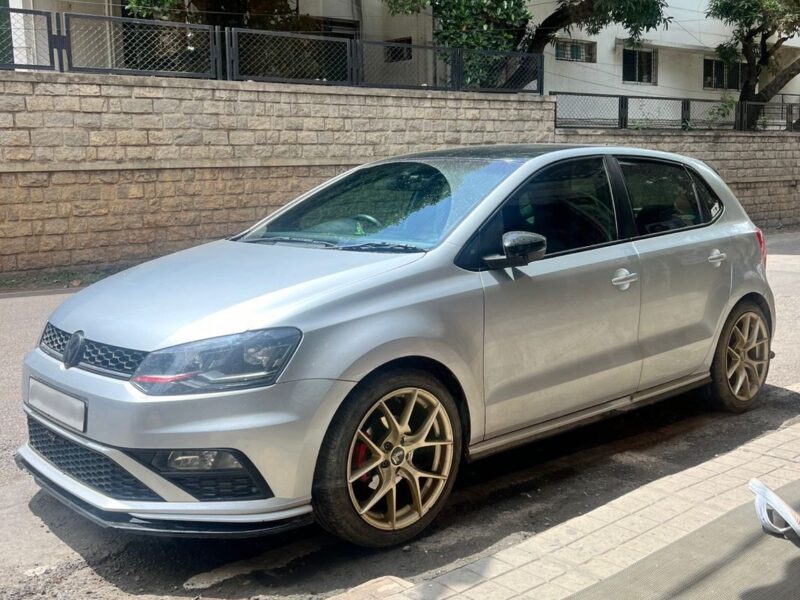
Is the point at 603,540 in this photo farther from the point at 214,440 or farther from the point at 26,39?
the point at 26,39

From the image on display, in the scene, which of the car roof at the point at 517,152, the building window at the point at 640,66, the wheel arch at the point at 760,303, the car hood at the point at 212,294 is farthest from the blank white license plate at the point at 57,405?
the building window at the point at 640,66

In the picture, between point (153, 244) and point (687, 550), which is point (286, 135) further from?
point (687, 550)

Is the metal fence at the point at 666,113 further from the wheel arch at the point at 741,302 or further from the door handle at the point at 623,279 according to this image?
the door handle at the point at 623,279

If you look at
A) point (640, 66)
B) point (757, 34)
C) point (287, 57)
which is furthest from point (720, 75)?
point (287, 57)

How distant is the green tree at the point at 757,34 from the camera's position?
2094cm

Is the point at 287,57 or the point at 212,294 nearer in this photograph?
the point at 212,294

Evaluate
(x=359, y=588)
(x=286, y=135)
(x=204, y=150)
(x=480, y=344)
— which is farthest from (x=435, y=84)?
(x=359, y=588)

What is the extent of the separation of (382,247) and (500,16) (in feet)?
46.3

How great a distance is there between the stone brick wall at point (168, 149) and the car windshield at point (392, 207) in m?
8.04

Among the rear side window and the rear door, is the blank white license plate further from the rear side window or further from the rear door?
the rear side window

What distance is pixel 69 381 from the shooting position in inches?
135

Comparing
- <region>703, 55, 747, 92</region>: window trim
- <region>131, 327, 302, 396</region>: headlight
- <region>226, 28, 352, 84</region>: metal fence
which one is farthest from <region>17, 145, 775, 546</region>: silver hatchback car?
<region>703, 55, 747, 92</region>: window trim

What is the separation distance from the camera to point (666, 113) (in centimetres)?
1955

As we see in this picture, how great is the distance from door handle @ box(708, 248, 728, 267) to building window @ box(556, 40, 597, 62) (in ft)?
56.6
